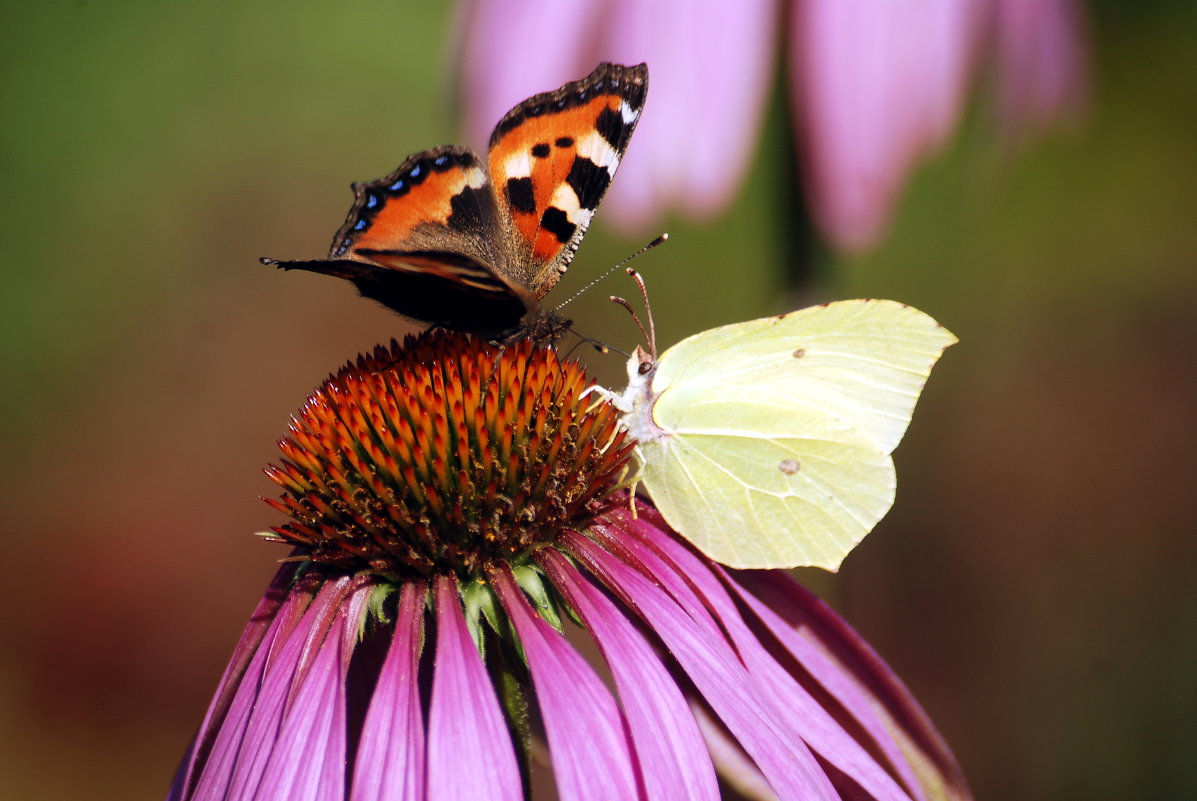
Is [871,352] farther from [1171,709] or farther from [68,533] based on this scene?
[68,533]

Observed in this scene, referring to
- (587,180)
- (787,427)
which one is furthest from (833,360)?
(587,180)

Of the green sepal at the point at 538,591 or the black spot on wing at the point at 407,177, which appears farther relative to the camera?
the black spot on wing at the point at 407,177

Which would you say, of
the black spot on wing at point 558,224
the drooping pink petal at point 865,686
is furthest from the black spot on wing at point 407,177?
the drooping pink petal at point 865,686

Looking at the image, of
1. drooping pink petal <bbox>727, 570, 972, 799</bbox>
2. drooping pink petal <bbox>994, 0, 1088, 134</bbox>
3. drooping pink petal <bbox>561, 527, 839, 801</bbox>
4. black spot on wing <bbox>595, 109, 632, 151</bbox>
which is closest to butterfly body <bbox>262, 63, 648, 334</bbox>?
black spot on wing <bbox>595, 109, 632, 151</bbox>

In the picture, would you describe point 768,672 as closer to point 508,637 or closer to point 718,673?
point 718,673

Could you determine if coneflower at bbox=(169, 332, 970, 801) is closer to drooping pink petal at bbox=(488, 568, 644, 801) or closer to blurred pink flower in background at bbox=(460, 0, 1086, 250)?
drooping pink petal at bbox=(488, 568, 644, 801)

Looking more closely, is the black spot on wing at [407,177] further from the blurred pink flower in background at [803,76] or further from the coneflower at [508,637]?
the blurred pink flower in background at [803,76]
